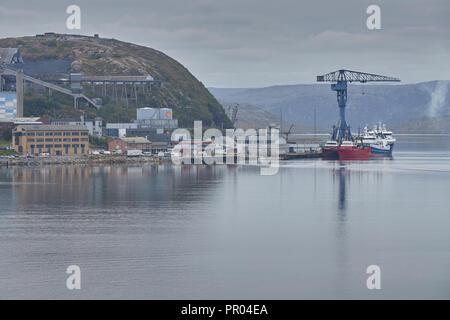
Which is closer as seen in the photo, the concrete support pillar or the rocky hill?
the concrete support pillar

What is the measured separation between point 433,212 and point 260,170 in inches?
804

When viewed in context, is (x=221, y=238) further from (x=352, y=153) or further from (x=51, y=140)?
(x=352, y=153)

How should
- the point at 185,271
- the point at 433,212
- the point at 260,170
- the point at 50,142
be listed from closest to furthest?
1. the point at 185,271
2. the point at 433,212
3. the point at 260,170
4. the point at 50,142

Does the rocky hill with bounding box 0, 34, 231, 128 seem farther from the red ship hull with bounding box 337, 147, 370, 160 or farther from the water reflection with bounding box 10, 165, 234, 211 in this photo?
the water reflection with bounding box 10, 165, 234, 211

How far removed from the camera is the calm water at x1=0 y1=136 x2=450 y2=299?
1500 cm

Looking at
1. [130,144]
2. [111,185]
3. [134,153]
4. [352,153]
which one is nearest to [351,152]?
[352,153]

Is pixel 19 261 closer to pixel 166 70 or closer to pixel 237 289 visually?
pixel 237 289

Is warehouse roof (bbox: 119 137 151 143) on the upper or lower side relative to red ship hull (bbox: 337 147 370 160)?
upper

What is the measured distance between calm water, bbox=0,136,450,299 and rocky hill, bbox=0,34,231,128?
38.0 metres

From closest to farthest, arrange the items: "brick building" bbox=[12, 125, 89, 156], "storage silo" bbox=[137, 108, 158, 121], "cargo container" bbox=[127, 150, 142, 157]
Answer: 1. "brick building" bbox=[12, 125, 89, 156]
2. "cargo container" bbox=[127, 150, 142, 157]
3. "storage silo" bbox=[137, 108, 158, 121]

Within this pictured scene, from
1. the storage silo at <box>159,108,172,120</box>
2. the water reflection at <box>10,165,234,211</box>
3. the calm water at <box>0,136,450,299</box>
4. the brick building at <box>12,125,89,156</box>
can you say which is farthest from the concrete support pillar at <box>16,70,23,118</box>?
the calm water at <box>0,136,450,299</box>

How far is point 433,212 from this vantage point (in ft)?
82.8

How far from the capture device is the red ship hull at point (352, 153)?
197 feet
